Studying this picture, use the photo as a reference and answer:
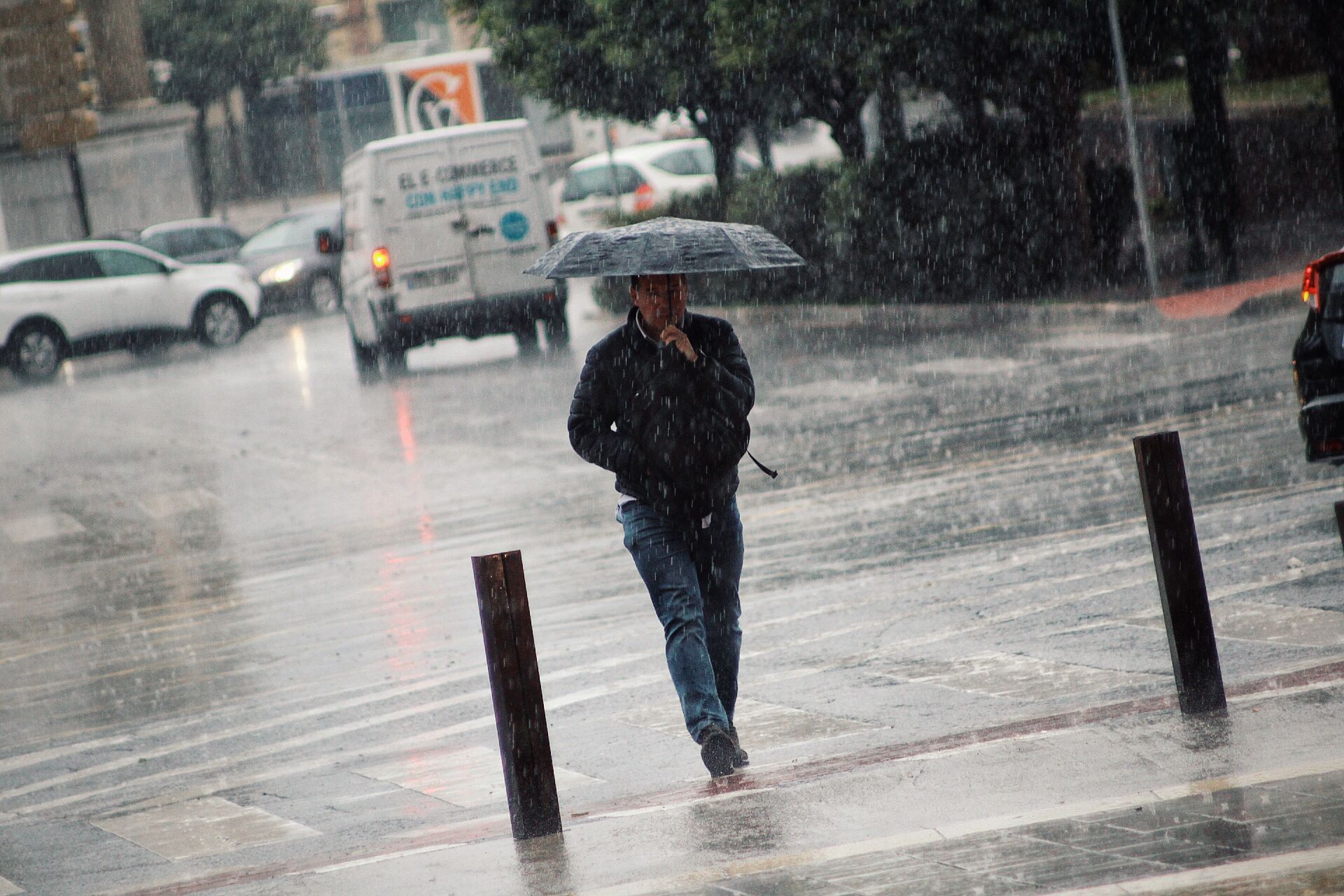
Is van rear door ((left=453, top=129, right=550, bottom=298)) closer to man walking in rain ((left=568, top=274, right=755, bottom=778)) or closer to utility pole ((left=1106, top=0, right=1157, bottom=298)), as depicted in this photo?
utility pole ((left=1106, top=0, right=1157, bottom=298))

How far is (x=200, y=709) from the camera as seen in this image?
776 cm

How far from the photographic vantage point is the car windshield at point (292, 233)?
30.8 meters

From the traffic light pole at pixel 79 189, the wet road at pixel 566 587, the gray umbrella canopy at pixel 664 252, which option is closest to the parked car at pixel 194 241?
the traffic light pole at pixel 79 189

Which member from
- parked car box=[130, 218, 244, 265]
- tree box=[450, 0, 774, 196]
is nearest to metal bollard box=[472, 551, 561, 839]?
tree box=[450, 0, 774, 196]

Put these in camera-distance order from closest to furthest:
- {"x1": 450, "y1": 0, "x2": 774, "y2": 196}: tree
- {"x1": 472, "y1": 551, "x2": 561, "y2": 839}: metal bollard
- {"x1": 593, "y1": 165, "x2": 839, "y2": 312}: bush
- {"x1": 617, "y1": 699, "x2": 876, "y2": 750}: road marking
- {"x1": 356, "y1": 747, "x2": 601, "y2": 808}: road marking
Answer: {"x1": 472, "y1": 551, "x2": 561, "y2": 839}: metal bollard → {"x1": 356, "y1": 747, "x2": 601, "y2": 808}: road marking → {"x1": 617, "y1": 699, "x2": 876, "y2": 750}: road marking → {"x1": 450, "y1": 0, "x2": 774, "y2": 196}: tree → {"x1": 593, "y1": 165, "x2": 839, "y2": 312}: bush

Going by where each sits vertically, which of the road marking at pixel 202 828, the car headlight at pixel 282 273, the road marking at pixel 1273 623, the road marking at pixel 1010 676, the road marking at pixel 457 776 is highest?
the car headlight at pixel 282 273

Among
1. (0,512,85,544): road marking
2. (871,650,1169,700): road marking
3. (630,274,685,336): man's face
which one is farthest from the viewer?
(0,512,85,544): road marking

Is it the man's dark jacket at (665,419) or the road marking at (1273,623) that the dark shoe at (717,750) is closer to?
the man's dark jacket at (665,419)

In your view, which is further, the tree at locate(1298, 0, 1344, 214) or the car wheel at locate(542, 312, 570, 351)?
the car wheel at locate(542, 312, 570, 351)

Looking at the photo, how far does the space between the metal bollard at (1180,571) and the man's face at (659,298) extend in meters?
1.50

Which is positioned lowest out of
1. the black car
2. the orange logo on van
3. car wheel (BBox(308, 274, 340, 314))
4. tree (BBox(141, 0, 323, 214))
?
the black car

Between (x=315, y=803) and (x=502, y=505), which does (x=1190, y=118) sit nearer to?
(x=502, y=505)

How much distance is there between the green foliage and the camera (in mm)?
51812

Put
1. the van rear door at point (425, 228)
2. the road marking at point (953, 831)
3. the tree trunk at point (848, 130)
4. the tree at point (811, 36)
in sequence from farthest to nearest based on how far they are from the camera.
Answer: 1. the tree trunk at point (848, 130)
2. the van rear door at point (425, 228)
3. the tree at point (811, 36)
4. the road marking at point (953, 831)
